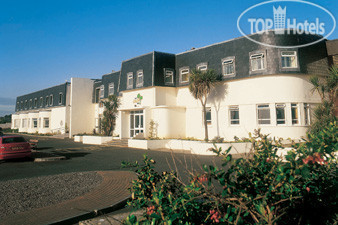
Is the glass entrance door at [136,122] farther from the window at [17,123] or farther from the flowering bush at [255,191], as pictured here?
the window at [17,123]

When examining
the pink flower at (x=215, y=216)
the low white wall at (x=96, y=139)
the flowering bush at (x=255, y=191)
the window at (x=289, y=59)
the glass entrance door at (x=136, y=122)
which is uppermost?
the window at (x=289, y=59)

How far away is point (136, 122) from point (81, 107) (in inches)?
523

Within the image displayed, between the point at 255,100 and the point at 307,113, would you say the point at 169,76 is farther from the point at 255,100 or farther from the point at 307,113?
the point at 307,113

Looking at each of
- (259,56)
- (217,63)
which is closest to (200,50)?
(217,63)

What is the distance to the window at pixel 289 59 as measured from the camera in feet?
55.0

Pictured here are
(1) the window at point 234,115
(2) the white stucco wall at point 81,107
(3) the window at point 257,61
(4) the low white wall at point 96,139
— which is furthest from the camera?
(2) the white stucco wall at point 81,107

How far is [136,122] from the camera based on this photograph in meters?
23.8

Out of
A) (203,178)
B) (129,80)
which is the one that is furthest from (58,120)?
(203,178)

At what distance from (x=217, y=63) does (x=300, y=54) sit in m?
6.51

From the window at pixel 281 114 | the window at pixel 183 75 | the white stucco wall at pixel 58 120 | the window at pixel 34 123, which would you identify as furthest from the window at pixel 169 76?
the window at pixel 34 123

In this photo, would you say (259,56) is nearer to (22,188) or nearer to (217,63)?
(217,63)

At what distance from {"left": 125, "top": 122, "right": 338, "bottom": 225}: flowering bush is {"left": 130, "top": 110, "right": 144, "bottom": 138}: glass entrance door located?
2071 cm

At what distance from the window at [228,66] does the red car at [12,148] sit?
1592 cm

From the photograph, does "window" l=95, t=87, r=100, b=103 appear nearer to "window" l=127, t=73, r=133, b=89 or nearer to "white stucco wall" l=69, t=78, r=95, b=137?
"white stucco wall" l=69, t=78, r=95, b=137
